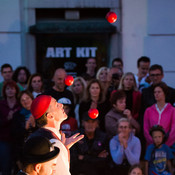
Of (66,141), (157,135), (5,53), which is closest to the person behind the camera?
(66,141)

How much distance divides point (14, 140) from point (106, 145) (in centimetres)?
174

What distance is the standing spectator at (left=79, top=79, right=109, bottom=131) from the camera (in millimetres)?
7279

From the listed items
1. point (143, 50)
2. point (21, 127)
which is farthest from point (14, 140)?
point (143, 50)

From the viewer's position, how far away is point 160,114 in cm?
709

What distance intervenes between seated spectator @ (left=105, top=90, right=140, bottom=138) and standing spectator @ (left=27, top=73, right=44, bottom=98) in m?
1.47

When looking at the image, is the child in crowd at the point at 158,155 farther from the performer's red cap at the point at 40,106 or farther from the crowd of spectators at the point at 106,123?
the performer's red cap at the point at 40,106

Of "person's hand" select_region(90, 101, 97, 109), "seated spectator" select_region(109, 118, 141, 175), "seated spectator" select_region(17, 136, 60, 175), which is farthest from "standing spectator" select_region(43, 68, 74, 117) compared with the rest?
"seated spectator" select_region(17, 136, 60, 175)

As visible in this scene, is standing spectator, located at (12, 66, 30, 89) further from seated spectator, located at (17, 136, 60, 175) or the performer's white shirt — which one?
seated spectator, located at (17, 136, 60, 175)

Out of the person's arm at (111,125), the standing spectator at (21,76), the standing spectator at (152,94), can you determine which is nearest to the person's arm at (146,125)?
the standing spectator at (152,94)

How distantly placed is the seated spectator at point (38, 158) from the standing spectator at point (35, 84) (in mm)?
4311

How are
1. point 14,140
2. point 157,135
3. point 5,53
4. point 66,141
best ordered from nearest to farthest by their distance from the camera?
point 66,141, point 157,135, point 14,140, point 5,53

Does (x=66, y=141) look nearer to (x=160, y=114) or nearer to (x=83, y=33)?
(x=160, y=114)

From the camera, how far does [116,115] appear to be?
23.3 ft

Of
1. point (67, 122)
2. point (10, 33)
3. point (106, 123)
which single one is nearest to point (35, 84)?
point (67, 122)
